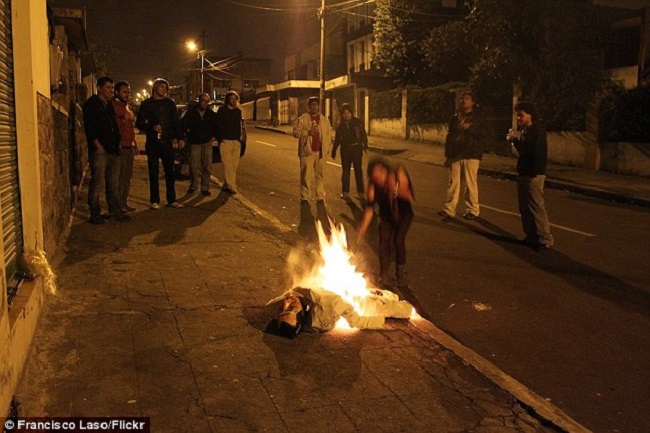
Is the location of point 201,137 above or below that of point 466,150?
above

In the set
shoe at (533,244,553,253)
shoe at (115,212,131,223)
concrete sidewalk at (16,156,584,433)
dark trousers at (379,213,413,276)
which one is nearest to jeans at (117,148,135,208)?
shoe at (115,212,131,223)

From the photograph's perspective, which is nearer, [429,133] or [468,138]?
[468,138]

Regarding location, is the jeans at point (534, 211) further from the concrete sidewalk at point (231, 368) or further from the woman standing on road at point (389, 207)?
the concrete sidewalk at point (231, 368)

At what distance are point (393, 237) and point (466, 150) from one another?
4133mm

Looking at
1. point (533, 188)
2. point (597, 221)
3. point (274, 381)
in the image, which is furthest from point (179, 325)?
point (597, 221)

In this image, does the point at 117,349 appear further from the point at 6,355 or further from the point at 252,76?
the point at 252,76

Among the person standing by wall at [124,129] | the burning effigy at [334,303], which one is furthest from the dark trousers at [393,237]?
the person standing by wall at [124,129]

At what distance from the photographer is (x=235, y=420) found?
12.7ft

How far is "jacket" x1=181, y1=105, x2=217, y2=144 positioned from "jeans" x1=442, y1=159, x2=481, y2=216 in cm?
430

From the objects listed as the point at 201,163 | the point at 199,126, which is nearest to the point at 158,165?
the point at 199,126

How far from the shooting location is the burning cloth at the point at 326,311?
521 centimetres

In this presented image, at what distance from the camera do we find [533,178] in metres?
8.91

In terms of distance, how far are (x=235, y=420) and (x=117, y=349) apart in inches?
53.7

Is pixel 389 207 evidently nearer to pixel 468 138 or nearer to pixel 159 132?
pixel 468 138
